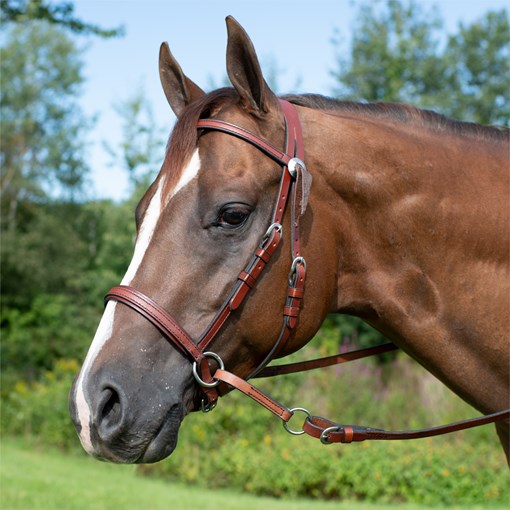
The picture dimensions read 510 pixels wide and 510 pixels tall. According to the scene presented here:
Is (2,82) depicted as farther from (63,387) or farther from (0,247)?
(63,387)

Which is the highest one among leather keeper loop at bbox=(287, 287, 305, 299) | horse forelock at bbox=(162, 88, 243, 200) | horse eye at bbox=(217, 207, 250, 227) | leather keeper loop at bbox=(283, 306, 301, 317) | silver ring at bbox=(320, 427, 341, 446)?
horse forelock at bbox=(162, 88, 243, 200)

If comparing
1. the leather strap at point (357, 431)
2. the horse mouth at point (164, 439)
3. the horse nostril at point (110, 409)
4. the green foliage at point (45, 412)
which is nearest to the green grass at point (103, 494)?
the green foliage at point (45, 412)

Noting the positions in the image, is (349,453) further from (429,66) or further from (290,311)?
(429,66)

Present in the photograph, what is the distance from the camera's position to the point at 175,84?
285 centimetres

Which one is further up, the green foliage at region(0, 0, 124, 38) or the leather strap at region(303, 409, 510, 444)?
the green foliage at region(0, 0, 124, 38)

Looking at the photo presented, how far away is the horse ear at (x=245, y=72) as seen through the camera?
233cm

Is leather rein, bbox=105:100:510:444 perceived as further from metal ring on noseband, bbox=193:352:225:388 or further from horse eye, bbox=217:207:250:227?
horse eye, bbox=217:207:250:227

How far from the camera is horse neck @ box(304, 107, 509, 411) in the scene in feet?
8.43

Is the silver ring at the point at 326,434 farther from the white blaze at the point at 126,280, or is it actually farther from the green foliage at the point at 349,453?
the green foliage at the point at 349,453

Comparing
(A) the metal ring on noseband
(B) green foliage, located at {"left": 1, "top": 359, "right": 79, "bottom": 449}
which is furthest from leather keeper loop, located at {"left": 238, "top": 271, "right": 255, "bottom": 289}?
(B) green foliage, located at {"left": 1, "top": 359, "right": 79, "bottom": 449}

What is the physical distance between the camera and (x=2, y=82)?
90.2ft

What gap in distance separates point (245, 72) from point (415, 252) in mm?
959

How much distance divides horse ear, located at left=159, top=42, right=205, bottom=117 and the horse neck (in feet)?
1.71

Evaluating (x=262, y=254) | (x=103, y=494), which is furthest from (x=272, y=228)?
(x=103, y=494)
